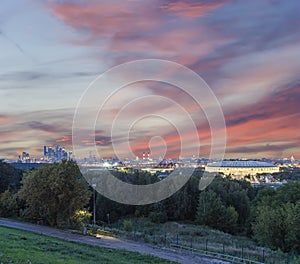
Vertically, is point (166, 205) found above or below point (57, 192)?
below

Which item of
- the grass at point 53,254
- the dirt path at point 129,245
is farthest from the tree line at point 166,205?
the grass at point 53,254

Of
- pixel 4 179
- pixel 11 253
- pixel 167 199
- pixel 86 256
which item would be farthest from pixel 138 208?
pixel 11 253

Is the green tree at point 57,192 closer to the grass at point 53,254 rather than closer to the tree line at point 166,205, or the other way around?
the tree line at point 166,205

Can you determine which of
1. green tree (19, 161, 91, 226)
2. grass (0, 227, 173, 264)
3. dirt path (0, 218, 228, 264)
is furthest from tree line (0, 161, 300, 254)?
grass (0, 227, 173, 264)

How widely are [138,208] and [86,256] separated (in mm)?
50825

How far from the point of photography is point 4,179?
205 feet

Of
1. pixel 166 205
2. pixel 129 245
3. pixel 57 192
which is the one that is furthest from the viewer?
pixel 166 205

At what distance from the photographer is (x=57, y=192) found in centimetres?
4050

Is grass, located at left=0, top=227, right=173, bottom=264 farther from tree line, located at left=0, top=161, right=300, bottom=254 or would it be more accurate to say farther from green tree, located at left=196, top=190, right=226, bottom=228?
green tree, located at left=196, top=190, right=226, bottom=228

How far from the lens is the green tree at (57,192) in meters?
40.3

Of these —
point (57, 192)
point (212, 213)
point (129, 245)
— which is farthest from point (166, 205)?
point (129, 245)

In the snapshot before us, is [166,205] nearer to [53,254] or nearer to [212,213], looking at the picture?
[212,213]

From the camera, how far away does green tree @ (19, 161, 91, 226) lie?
4031 cm

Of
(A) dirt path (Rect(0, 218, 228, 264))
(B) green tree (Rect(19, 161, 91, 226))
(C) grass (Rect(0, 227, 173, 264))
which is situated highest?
(B) green tree (Rect(19, 161, 91, 226))
